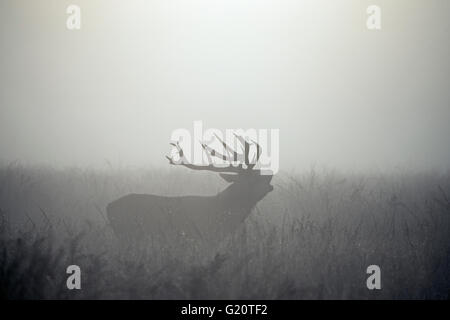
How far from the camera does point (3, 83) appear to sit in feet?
11.5

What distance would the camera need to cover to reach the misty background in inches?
135

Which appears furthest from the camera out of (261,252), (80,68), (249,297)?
(80,68)

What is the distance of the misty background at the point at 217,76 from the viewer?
344 cm

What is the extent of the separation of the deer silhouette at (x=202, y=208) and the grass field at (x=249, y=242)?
80mm

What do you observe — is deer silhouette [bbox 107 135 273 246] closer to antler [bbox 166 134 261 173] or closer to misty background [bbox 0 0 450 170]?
antler [bbox 166 134 261 173]

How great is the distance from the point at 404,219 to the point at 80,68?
274 centimetres

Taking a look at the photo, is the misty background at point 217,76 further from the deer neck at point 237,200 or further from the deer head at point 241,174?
the deer neck at point 237,200

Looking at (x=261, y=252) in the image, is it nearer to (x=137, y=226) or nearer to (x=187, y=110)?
(x=137, y=226)

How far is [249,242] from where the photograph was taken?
3.31 meters

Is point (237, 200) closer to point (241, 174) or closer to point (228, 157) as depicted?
point (241, 174)

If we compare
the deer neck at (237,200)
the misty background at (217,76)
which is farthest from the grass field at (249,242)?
the misty background at (217,76)

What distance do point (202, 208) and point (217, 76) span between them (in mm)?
1023
